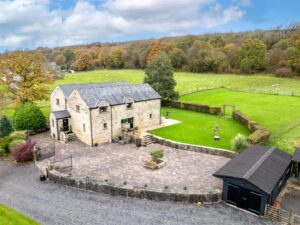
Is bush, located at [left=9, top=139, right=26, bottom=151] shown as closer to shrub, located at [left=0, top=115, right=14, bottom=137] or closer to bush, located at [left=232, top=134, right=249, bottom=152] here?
shrub, located at [left=0, top=115, right=14, bottom=137]

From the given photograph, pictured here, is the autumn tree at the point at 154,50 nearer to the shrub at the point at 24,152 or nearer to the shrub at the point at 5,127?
the shrub at the point at 5,127

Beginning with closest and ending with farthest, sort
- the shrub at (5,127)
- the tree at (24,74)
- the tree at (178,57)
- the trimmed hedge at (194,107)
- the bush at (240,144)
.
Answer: the bush at (240,144) < the shrub at (5,127) < the tree at (24,74) < the trimmed hedge at (194,107) < the tree at (178,57)

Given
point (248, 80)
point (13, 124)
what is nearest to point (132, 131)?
point (13, 124)

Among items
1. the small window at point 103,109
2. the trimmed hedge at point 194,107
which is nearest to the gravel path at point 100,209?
the small window at point 103,109

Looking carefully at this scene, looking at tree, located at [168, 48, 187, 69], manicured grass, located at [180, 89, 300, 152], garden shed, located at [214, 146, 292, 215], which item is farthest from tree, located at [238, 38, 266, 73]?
garden shed, located at [214, 146, 292, 215]

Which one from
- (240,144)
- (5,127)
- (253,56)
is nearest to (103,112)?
(5,127)

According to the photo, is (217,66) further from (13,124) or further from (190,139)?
(13,124)

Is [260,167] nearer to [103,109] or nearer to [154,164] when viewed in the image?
[154,164]
